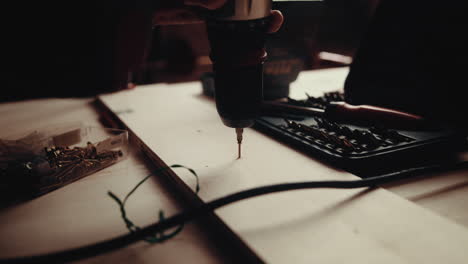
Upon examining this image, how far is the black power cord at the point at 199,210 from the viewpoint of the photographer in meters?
0.29

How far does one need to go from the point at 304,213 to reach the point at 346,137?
0.62 feet

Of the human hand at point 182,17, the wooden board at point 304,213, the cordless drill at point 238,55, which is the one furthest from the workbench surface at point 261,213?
the human hand at point 182,17

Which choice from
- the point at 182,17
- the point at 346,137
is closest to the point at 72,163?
the point at 182,17

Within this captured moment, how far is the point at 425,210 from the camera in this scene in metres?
0.39

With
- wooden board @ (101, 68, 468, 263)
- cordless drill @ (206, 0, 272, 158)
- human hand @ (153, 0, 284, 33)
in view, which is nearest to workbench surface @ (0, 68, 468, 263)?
wooden board @ (101, 68, 468, 263)

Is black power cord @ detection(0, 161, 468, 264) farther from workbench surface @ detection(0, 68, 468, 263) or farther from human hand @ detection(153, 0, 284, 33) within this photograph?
human hand @ detection(153, 0, 284, 33)

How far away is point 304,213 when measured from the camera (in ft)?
1.27

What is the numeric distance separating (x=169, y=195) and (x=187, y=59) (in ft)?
8.02

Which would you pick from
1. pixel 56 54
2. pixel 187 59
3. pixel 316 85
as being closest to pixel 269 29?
pixel 316 85

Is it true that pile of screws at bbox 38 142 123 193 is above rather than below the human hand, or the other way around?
below

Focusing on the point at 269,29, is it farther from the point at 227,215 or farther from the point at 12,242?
the point at 12,242

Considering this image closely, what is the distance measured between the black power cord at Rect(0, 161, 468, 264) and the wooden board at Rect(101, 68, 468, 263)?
16 mm

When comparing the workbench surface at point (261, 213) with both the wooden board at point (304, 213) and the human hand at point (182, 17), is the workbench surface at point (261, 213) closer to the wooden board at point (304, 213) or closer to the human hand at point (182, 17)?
the wooden board at point (304, 213)

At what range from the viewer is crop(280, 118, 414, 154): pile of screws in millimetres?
496
